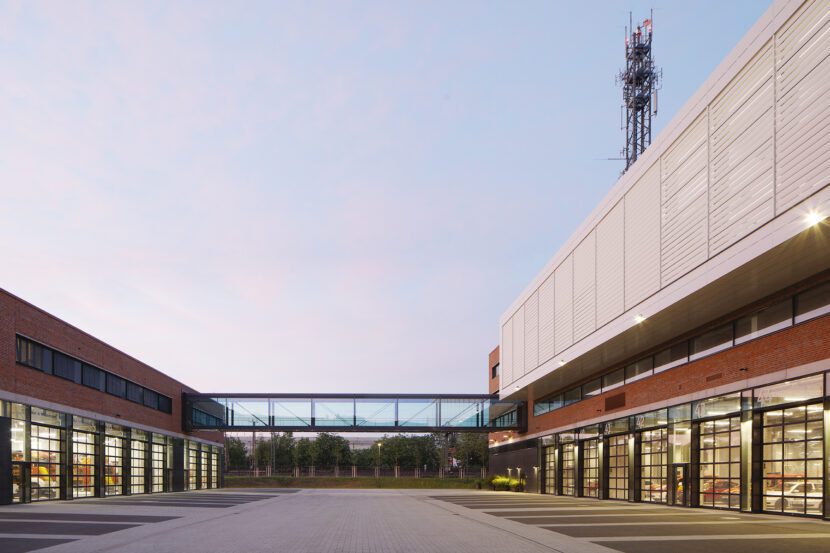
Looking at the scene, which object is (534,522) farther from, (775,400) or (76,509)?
(76,509)

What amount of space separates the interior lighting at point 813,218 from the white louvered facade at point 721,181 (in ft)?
0.80

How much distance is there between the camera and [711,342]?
3009cm

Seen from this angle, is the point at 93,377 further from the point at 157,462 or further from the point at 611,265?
the point at 611,265

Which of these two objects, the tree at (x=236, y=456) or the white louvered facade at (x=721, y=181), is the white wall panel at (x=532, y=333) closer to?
the white louvered facade at (x=721, y=181)

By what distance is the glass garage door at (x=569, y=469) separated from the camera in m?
47.3

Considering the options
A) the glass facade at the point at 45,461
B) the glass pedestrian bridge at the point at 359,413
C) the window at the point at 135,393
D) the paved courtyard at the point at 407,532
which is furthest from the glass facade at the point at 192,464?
the paved courtyard at the point at 407,532

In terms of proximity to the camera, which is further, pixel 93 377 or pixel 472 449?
pixel 472 449

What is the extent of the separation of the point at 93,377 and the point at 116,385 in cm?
374

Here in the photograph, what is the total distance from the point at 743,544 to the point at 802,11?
1265 centimetres

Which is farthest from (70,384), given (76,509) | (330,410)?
(330,410)

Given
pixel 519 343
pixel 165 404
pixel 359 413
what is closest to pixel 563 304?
pixel 519 343

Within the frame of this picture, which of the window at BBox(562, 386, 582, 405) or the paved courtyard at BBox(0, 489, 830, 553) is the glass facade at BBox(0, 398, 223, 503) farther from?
the window at BBox(562, 386, 582, 405)

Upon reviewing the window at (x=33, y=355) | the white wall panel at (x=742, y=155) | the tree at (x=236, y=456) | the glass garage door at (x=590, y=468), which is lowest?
the tree at (x=236, y=456)

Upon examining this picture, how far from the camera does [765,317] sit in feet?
86.0
